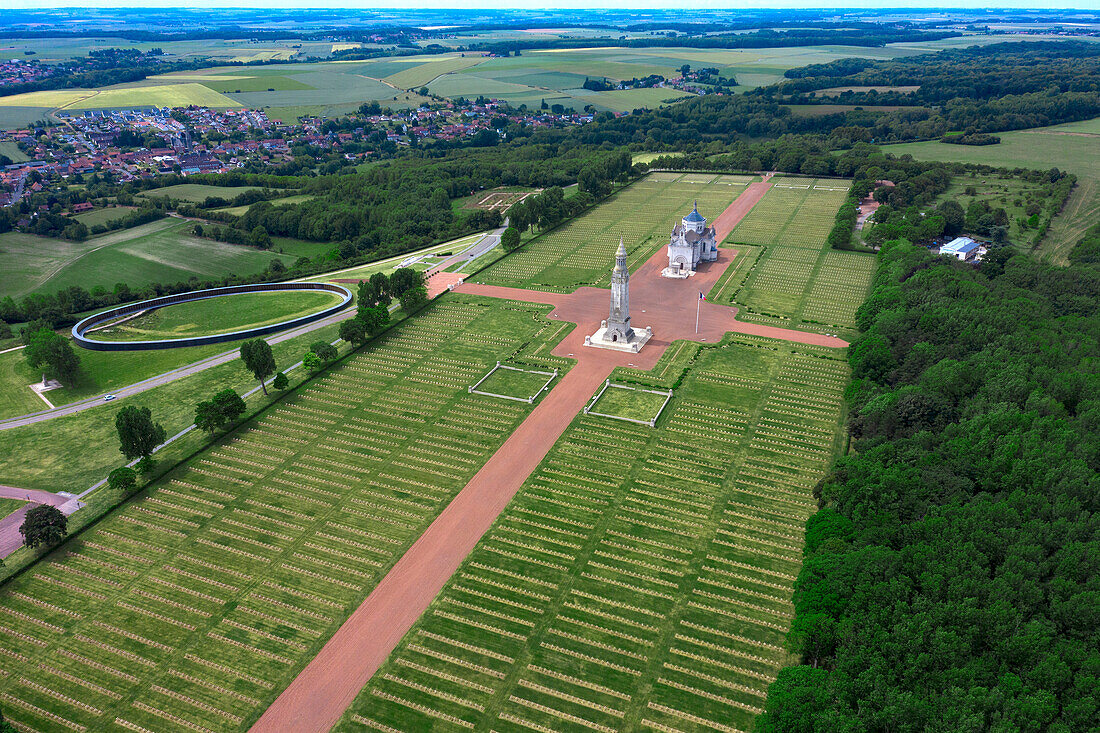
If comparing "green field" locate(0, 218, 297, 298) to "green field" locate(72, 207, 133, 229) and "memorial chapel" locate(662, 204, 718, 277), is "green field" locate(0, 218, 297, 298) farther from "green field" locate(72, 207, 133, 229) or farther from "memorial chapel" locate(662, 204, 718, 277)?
"memorial chapel" locate(662, 204, 718, 277)

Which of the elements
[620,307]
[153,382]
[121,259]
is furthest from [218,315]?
[620,307]

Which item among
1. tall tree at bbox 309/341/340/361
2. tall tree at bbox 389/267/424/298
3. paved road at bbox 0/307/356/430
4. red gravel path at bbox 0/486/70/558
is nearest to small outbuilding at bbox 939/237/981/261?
tall tree at bbox 389/267/424/298

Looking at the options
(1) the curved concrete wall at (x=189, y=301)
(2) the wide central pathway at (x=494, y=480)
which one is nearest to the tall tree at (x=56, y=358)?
(1) the curved concrete wall at (x=189, y=301)

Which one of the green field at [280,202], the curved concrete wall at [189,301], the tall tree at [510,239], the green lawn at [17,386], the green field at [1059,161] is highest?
the green field at [1059,161]

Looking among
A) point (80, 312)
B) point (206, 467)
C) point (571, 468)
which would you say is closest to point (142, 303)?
point (80, 312)

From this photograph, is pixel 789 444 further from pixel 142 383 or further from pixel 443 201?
pixel 443 201

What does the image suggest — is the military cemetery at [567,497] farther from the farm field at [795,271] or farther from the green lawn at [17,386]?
the farm field at [795,271]
